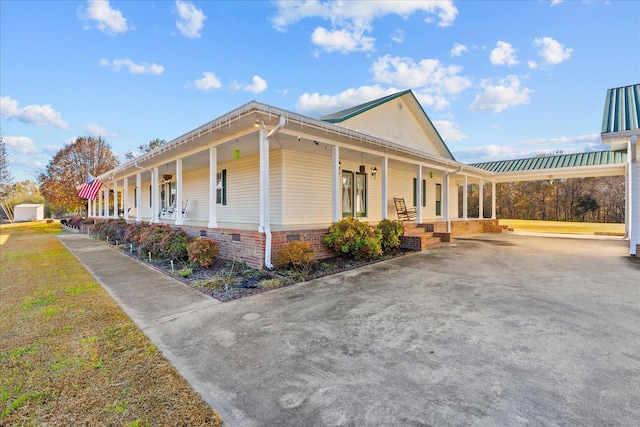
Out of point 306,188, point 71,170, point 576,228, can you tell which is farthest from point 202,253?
point 71,170

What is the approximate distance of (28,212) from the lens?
43156 millimetres

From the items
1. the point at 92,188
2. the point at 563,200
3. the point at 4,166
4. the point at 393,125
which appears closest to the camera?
the point at 393,125

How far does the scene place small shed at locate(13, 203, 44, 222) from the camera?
42469 mm

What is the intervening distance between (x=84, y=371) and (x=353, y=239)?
5.69 metres

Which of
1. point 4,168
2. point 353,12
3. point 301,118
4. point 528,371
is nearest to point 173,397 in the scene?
point 528,371

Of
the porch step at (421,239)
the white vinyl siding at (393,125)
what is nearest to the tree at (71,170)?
the white vinyl siding at (393,125)

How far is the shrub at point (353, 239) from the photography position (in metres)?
7.34

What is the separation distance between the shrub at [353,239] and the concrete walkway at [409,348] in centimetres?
162

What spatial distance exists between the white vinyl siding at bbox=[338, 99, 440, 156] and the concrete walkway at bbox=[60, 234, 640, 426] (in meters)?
7.79

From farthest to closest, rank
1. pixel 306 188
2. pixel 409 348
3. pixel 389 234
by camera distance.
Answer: pixel 306 188, pixel 389 234, pixel 409 348

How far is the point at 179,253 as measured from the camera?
753cm

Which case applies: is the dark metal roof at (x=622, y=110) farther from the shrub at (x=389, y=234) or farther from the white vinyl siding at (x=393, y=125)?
the white vinyl siding at (x=393, y=125)

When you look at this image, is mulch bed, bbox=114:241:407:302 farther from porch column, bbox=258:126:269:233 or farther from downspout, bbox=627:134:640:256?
downspout, bbox=627:134:640:256

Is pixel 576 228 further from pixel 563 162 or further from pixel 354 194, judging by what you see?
pixel 354 194
